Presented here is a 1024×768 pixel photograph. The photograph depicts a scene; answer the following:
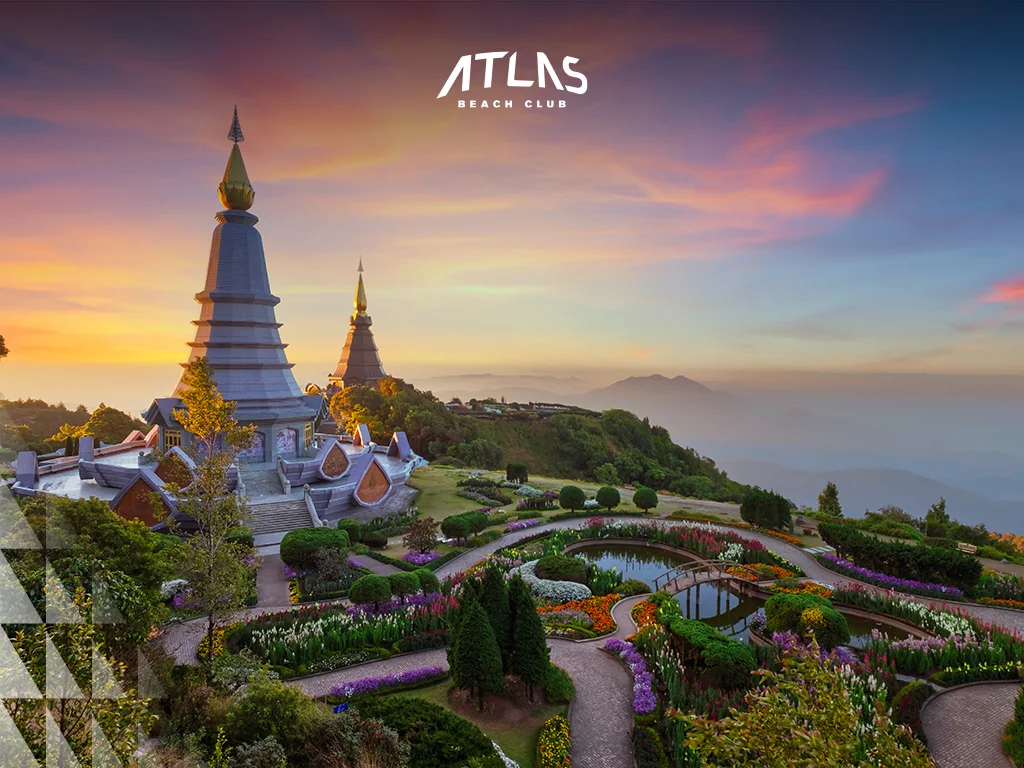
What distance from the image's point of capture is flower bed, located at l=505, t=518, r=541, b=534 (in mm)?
28891

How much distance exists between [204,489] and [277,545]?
12.6 meters

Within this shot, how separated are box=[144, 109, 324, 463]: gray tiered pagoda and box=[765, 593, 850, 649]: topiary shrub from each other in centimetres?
2772

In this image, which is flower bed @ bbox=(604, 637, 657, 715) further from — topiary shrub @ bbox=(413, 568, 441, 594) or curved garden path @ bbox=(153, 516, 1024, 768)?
topiary shrub @ bbox=(413, 568, 441, 594)

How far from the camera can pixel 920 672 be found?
14.4 metres

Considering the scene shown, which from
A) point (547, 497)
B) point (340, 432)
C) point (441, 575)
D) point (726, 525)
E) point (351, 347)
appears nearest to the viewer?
point (441, 575)

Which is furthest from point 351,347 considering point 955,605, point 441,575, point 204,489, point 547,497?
point 955,605

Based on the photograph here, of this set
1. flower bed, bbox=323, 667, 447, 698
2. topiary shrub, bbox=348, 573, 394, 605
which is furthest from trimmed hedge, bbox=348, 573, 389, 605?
flower bed, bbox=323, 667, 447, 698

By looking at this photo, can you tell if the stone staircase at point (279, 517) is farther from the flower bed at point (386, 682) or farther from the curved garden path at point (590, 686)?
the flower bed at point (386, 682)

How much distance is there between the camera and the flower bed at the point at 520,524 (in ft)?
94.8

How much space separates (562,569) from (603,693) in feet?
24.9

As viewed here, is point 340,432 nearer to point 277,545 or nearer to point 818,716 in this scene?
point 277,545

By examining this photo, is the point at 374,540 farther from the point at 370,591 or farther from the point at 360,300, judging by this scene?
the point at 360,300

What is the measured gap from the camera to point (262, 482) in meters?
30.7

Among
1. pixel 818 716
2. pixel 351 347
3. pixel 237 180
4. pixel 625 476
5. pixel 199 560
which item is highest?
pixel 237 180
